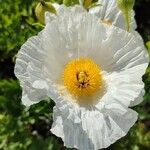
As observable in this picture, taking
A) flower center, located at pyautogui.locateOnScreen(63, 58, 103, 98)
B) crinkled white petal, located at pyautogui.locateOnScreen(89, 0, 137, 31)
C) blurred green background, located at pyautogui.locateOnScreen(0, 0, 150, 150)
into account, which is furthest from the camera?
blurred green background, located at pyautogui.locateOnScreen(0, 0, 150, 150)

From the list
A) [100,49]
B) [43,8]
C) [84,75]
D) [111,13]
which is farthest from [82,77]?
Result: [111,13]

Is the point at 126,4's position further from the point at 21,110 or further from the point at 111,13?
the point at 21,110

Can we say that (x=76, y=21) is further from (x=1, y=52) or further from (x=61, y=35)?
(x=1, y=52)

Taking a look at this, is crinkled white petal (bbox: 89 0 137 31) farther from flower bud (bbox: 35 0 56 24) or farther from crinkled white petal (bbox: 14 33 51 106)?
crinkled white petal (bbox: 14 33 51 106)

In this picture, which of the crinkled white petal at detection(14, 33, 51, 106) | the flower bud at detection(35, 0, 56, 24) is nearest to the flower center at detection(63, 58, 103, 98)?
the crinkled white petal at detection(14, 33, 51, 106)

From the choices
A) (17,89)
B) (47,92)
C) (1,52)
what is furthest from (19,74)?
(1,52)

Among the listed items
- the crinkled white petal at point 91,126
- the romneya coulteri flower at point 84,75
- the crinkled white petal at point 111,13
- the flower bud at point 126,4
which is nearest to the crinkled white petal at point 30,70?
the romneya coulteri flower at point 84,75

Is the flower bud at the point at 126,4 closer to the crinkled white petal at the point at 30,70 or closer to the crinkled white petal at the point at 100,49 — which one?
the crinkled white petal at the point at 100,49
